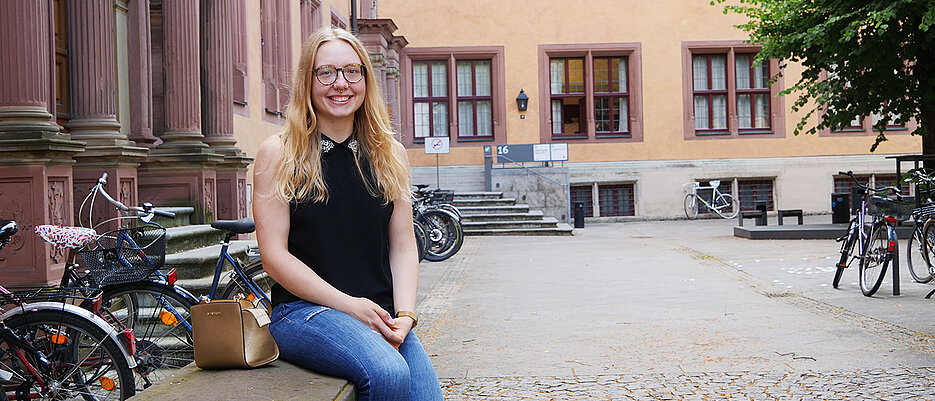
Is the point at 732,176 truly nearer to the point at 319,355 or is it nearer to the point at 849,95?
the point at 849,95

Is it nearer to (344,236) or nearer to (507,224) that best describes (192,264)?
(344,236)

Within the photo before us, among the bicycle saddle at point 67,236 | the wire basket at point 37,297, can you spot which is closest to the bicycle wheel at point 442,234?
the bicycle saddle at point 67,236

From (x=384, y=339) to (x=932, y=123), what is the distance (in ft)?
50.7

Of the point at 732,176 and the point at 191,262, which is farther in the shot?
the point at 732,176

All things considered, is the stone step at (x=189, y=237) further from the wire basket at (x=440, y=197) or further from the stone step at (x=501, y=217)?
the stone step at (x=501, y=217)

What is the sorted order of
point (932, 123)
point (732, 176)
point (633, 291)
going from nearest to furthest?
1. point (633, 291)
2. point (932, 123)
3. point (732, 176)

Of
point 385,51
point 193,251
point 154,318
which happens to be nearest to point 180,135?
point 193,251

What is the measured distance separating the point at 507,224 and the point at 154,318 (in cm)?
1671

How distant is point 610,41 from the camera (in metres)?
27.2

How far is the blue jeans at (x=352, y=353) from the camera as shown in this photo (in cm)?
283

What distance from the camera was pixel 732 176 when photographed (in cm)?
2716

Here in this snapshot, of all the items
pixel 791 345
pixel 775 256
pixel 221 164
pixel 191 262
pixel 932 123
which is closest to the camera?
pixel 791 345

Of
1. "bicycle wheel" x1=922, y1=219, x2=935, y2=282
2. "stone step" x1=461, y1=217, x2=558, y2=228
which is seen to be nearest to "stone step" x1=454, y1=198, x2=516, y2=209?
"stone step" x1=461, y1=217, x2=558, y2=228

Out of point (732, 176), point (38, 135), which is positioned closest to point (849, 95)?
point (732, 176)
